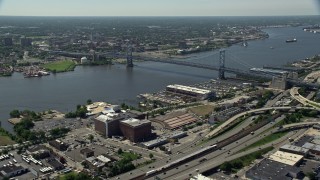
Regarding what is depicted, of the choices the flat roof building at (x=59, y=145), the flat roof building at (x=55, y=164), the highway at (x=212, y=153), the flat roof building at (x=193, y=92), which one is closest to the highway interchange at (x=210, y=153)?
the highway at (x=212, y=153)

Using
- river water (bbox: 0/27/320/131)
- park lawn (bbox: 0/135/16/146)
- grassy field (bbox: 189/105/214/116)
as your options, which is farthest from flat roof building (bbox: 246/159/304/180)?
river water (bbox: 0/27/320/131)

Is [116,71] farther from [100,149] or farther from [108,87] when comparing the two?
[100,149]

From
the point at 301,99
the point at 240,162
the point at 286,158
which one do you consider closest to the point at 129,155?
the point at 240,162

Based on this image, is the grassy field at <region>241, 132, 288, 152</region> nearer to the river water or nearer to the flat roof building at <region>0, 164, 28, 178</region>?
the flat roof building at <region>0, 164, 28, 178</region>

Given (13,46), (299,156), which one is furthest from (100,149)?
(13,46)

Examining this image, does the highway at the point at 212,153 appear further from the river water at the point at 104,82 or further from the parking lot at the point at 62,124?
the river water at the point at 104,82

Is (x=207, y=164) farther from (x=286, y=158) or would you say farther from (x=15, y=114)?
(x=15, y=114)
